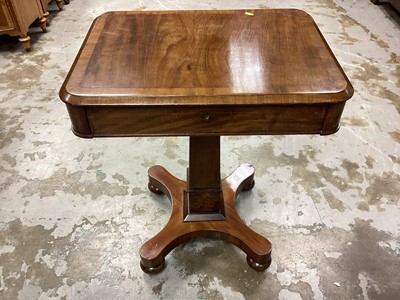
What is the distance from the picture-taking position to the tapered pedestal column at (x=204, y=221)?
1.04 metres

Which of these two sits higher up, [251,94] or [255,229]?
[251,94]

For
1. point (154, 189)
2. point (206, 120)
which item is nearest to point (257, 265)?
point (154, 189)

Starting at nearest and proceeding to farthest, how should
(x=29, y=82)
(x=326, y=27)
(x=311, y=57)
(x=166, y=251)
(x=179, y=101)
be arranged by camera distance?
(x=179, y=101) < (x=311, y=57) < (x=166, y=251) < (x=29, y=82) < (x=326, y=27)

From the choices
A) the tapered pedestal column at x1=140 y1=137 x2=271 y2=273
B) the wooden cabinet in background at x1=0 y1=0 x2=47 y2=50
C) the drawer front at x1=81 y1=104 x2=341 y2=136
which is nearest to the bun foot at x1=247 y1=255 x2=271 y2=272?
the tapered pedestal column at x1=140 y1=137 x2=271 y2=273

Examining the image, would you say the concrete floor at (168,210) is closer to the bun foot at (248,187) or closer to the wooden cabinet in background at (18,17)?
the bun foot at (248,187)

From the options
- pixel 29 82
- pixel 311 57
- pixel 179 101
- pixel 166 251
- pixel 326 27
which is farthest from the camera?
pixel 326 27

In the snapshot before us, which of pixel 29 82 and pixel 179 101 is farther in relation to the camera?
pixel 29 82

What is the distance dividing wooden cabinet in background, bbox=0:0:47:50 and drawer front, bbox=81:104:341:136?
6.00 ft

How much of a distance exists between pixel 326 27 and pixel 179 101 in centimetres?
227

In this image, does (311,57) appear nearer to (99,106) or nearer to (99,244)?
(99,106)

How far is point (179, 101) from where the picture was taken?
66 centimetres

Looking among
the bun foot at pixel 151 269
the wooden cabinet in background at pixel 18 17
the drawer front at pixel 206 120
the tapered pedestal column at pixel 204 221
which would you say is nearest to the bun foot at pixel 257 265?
the tapered pedestal column at pixel 204 221

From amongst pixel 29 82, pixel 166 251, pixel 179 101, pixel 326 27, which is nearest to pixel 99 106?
pixel 179 101

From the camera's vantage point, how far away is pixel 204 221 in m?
1.15
